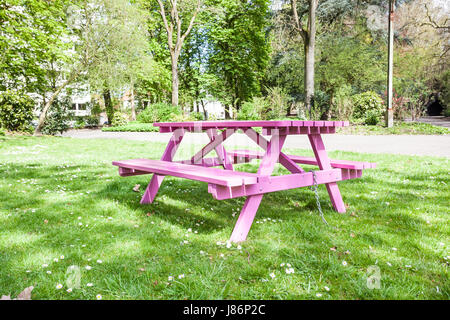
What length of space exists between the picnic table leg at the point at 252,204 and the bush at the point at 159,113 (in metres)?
17.5

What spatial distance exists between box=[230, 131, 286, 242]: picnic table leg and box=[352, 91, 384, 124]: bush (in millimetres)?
15180

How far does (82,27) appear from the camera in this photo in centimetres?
1845

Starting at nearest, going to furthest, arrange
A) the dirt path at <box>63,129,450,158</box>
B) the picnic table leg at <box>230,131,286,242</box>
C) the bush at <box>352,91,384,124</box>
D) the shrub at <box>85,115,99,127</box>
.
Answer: the picnic table leg at <box>230,131,286,242</box>, the dirt path at <box>63,129,450,158</box>, the bush at <box>352,91,384,124</box>, the shrub at <box>85,115,99,127</box>

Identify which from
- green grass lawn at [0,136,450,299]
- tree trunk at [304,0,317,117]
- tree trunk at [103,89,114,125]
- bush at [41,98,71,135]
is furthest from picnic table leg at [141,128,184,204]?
tree trunk at [103,89,114,125]

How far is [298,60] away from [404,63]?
9.28 metres

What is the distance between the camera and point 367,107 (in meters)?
17.1

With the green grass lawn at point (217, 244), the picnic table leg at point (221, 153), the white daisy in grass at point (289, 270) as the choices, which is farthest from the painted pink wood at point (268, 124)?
the white daisy in grass at point (289, 270)

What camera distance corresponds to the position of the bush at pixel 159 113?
20.8 metres

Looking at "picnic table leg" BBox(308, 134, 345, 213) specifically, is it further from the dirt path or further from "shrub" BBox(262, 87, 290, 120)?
"shrub" BBox(262, 87, 290, 120)

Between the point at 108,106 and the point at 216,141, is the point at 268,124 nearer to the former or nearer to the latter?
the point at 216,141

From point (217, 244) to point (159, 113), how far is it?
19.4 meters

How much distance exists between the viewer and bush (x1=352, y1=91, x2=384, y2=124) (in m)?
16.9
